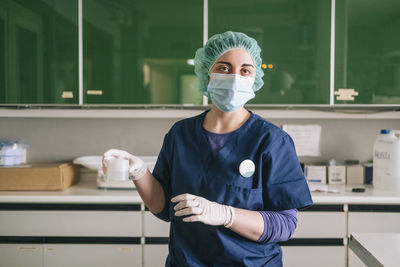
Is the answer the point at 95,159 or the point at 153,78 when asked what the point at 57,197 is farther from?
the point at 153,78

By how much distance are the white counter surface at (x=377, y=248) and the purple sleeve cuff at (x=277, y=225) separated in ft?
0.93

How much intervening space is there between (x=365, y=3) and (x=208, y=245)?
1.93 meters

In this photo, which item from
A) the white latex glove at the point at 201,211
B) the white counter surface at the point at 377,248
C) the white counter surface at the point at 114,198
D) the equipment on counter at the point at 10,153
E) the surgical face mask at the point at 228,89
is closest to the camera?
the white latex glove at the point at 201,211

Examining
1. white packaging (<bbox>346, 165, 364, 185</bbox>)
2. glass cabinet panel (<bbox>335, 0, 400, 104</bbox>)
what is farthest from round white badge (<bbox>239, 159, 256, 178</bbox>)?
white packaging (<bbox>346, 165, 364, 185</bbox>)

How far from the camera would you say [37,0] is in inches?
87.6

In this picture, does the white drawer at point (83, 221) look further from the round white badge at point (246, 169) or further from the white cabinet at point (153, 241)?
the round white badge at point (246, 169)

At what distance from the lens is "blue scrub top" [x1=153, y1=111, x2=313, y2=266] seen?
1052 mm

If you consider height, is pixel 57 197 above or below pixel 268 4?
below

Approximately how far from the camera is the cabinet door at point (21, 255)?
81.4 inches

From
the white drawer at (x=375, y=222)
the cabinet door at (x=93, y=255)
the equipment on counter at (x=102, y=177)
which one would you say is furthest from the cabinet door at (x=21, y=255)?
the white drawer at (x=375, y=222)

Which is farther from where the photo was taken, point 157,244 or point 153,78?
point 153,78

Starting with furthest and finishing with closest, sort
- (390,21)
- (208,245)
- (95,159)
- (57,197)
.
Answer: (95,159) < (390,21) < (57,197) < (208,245)

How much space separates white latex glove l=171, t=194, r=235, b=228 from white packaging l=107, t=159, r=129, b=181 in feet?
0.76

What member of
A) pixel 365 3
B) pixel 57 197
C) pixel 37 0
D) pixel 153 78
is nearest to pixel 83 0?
pixel 37 0
